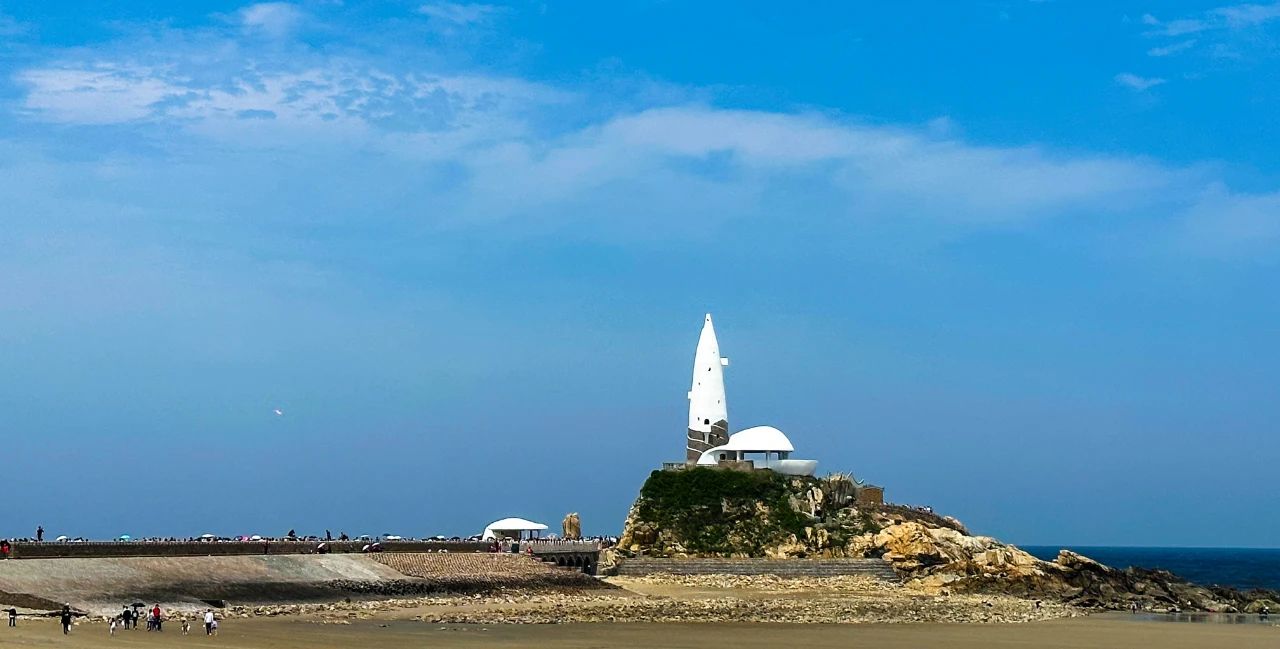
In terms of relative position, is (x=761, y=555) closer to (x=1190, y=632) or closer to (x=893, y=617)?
(x=893, y=617)

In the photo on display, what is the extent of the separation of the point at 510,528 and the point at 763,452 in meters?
12.5

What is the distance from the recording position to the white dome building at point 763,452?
245ft

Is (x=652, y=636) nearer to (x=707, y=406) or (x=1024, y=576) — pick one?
(x=1024, y=576)

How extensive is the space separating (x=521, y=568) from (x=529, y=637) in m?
18.2

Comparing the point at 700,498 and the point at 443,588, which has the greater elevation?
the point at 700,498

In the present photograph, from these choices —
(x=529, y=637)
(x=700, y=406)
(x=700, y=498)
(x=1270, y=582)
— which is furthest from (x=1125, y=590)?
(x=1270, y=582)

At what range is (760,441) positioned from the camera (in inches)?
2982

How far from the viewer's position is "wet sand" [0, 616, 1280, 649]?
35062 mm

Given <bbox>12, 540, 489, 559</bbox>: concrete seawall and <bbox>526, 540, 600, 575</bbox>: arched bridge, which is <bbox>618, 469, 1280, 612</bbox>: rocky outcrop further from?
<bbox>12, 540, 489, 559</bbox>: concrete seawall

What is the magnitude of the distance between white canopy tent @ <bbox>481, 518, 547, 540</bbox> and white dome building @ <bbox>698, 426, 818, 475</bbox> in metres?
9.07

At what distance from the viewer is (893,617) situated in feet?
164

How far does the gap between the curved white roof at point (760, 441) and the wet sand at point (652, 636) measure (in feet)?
86.2

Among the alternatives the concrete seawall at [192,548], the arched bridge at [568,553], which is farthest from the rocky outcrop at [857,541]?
the concrete seawall at [192,548]

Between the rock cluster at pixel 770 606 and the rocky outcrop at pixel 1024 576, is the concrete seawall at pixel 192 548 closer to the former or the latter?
the rock cluster at pixel 770 606
